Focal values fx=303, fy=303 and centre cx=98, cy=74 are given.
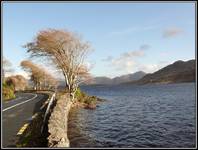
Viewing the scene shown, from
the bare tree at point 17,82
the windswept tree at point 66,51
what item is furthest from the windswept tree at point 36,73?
the windswept tree at point 66,51

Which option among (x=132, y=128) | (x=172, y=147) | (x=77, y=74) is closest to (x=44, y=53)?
(x=77, y=74)

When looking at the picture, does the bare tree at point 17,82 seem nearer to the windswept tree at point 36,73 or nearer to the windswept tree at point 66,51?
the windswept tree at point 36,73

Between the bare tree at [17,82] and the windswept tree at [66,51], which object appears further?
the bare tree at [17,82]

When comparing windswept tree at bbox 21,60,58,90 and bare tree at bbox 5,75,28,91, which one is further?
windswept tree at bbox 21,60,58,90

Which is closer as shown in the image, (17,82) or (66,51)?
(66,51)

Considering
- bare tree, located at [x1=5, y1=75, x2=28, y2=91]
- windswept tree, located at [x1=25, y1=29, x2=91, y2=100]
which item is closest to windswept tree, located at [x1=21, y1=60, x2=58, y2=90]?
bare tree, located at [x1=5, y1=75, x2=28, y2=91]

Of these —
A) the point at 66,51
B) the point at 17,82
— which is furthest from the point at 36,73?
the point at 66,51

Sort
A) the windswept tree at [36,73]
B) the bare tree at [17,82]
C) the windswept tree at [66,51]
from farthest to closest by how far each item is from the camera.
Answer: the windswept tree at [36,73], the bare tree at [17,82], the windswept tree at [66,51]

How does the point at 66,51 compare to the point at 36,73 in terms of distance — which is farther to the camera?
the point at 36,73

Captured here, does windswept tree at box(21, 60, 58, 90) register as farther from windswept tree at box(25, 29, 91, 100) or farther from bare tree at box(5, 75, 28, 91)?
windswept tree at box(25, 29, 91, 100)

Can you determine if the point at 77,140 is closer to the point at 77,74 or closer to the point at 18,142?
the point at 18,142

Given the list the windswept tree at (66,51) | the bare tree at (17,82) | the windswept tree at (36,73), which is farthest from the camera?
the windswept tree at (36,73)

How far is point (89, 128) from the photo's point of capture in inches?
1067

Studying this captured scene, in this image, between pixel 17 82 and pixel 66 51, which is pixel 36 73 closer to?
pixel 17 82
